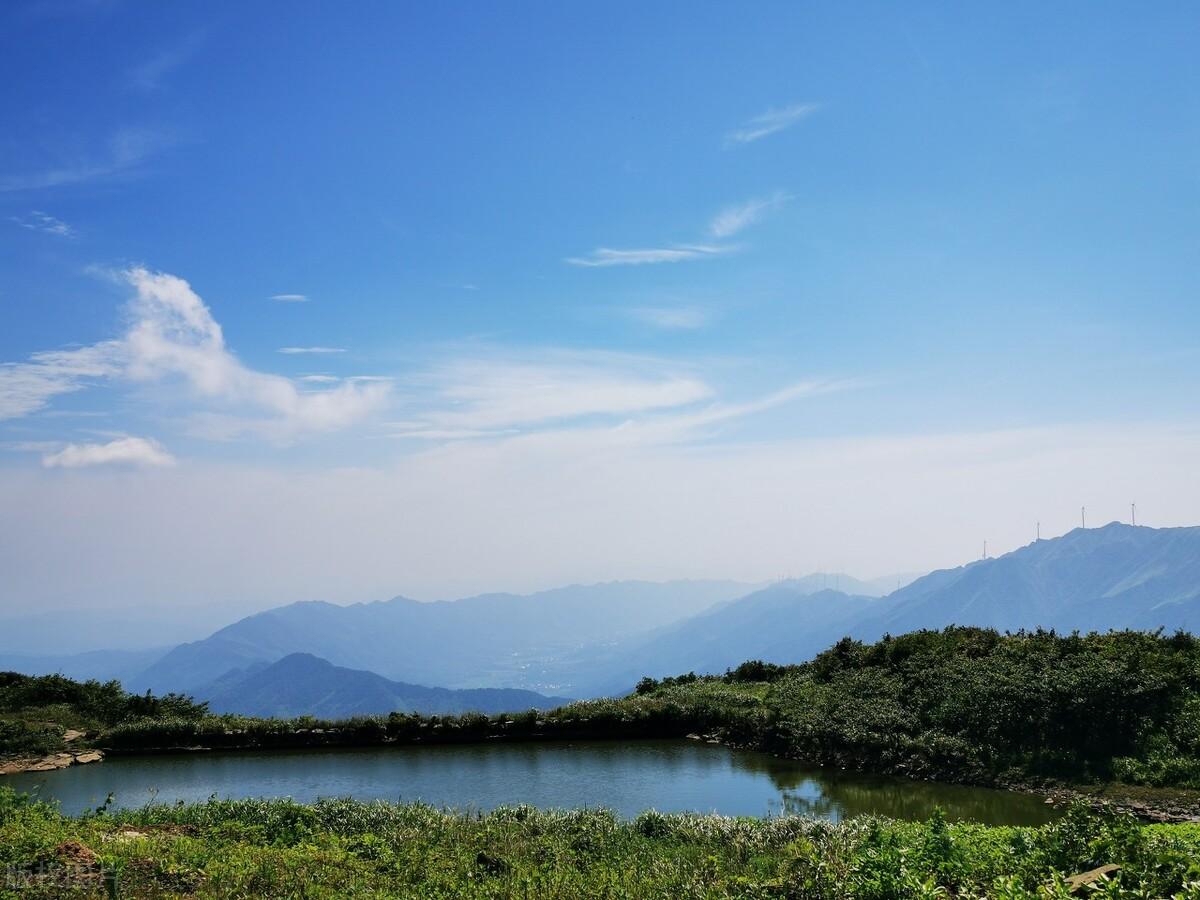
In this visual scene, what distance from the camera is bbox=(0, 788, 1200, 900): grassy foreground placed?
9.52 meters

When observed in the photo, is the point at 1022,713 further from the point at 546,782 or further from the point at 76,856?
the point at 76,856

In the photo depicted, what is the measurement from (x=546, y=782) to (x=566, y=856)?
9.34 meters

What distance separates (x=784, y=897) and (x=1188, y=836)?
6761 millimetres

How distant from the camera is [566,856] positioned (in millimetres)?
12500

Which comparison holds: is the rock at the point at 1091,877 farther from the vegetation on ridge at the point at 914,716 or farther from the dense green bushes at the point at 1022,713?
the dense green bushes at the point at 1022,713

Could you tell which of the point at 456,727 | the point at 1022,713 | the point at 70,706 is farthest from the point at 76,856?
the point at 1022,713

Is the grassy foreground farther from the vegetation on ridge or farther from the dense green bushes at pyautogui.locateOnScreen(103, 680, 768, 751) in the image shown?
the dense green bushes at pyautogui.locateOnScreen(103, 680, 768, 751)

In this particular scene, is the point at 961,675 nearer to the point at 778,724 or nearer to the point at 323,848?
the point at 778,724

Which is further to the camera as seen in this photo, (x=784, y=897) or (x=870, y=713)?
(x=870, y=713)

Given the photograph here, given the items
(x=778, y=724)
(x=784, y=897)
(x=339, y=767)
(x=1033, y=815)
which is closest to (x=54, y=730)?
(x=339, y=767)

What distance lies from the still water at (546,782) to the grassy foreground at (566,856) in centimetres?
392

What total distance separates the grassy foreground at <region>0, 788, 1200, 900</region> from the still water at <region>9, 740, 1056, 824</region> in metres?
3.92

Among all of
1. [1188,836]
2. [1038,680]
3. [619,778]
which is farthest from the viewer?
[1038,680]

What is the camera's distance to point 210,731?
26.4 meters
